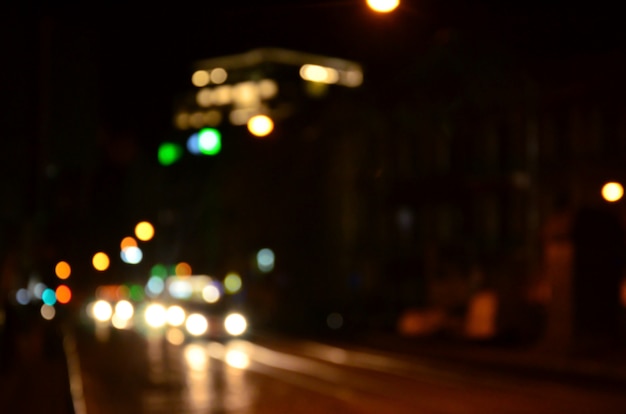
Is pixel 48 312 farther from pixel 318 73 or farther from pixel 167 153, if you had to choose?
pixel 318 73

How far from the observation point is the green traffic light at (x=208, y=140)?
14961mm

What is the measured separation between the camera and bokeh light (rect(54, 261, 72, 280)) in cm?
2888

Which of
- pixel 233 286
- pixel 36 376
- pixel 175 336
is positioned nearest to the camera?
pixel 36 376

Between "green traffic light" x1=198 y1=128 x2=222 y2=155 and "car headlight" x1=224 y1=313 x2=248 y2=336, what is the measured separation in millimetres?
17256

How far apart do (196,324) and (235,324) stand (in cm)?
129

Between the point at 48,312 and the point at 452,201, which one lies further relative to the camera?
the point at 452,201

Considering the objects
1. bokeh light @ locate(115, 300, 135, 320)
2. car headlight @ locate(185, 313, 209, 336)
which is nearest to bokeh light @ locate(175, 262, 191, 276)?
bokeh light @ locate(115, 300, 135, 320)

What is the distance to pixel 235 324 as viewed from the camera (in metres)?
31.9


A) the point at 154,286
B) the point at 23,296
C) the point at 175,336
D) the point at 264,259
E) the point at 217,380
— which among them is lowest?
the point at 217,380

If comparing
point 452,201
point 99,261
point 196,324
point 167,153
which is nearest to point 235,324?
point 196,324

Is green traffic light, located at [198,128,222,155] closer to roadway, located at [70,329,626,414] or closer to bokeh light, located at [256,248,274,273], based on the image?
roadway, located at [70,329,626,414]

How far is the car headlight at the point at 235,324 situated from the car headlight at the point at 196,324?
0.68 meters

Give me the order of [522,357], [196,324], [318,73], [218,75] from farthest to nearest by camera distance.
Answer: [218,75], [318,73], [196,324], [522,357]

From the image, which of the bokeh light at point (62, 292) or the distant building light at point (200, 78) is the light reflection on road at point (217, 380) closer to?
the bokeh light at point (62, 292)
